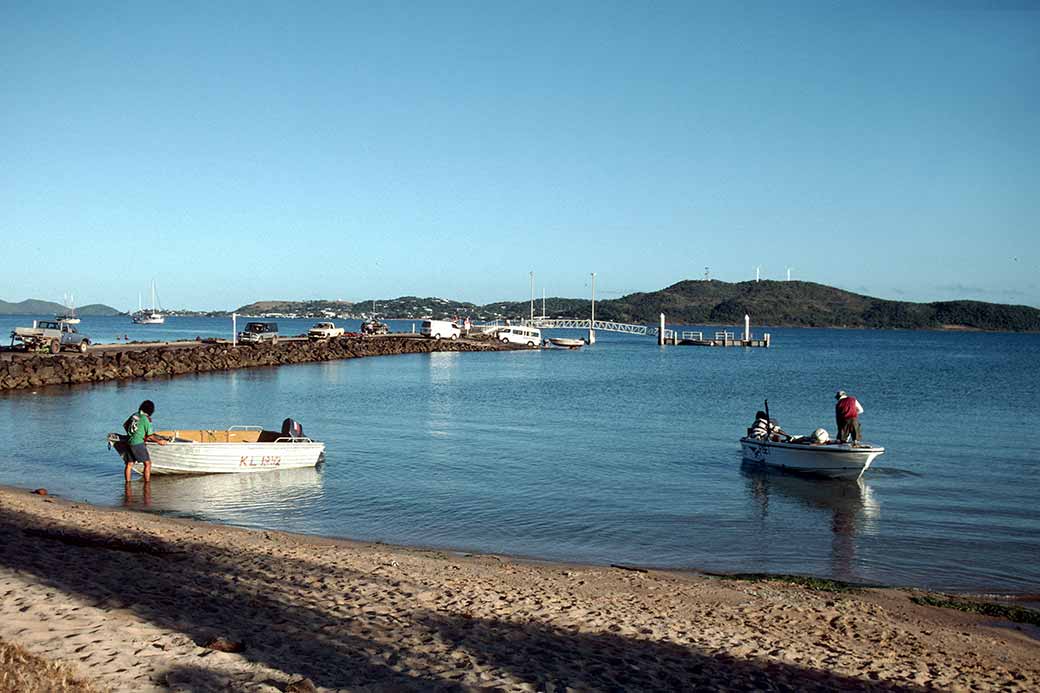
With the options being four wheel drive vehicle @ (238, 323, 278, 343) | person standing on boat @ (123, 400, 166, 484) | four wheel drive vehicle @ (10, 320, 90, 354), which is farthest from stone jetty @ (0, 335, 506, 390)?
person standing on boat @ (123, 400, 166, 484)

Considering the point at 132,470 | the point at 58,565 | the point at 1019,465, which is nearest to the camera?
the point at 58,565

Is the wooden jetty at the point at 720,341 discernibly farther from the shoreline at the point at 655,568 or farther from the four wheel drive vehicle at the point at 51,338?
the shoreline at the point at 655,568

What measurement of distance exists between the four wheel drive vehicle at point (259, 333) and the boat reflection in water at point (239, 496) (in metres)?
53.3

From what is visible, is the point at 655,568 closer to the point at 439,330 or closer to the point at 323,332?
the point at 323,332

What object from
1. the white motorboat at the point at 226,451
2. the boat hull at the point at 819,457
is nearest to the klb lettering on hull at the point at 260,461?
the white motorboat at the point at 226,451

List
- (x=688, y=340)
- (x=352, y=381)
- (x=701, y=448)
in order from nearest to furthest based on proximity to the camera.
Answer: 1. (x=701, y=448)
2. (x=352, y=381)
3. (x=688, y=340)

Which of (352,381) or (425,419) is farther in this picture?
(352,381)

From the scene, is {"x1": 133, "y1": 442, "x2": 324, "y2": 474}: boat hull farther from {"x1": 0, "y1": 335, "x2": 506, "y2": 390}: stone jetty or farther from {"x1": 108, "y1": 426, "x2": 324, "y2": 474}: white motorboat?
{"x1": 0, "y1": 335, "x2": 506, "y2": 390}: stone jetty

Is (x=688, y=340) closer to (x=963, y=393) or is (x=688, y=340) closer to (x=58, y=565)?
(x=963, y=393)

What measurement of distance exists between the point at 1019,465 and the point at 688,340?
94.7m

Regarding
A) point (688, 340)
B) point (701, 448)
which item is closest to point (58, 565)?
point (701, 448)

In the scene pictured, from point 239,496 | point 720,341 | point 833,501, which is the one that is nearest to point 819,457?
point 833,501

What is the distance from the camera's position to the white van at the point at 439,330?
98.8 meters

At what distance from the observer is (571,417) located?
35438 millimetres
